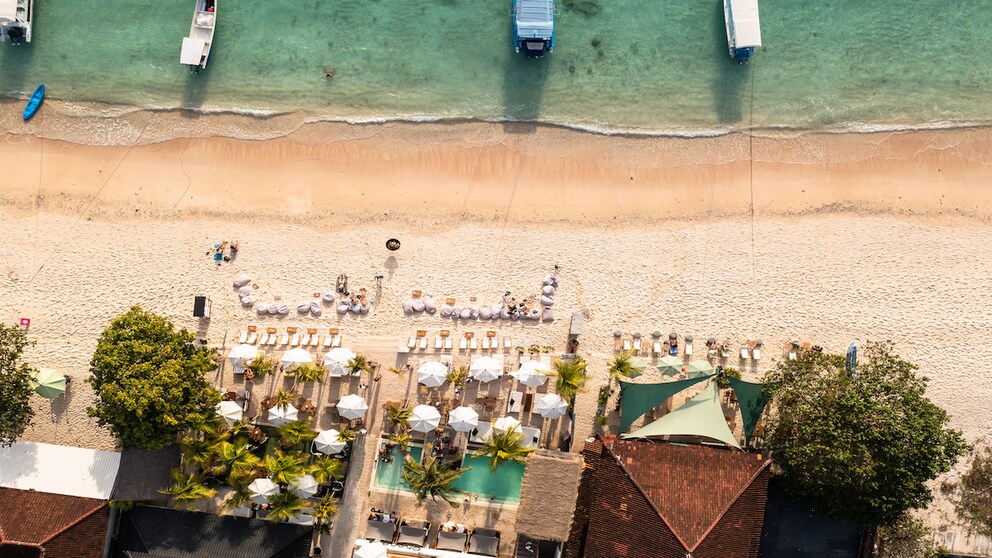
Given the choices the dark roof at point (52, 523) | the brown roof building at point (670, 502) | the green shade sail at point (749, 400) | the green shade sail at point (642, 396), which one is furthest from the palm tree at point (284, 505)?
the green shade sail at point (749, 400)

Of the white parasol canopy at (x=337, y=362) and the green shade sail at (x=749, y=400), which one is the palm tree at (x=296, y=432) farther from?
the green shade sail at (x=749, y=400)

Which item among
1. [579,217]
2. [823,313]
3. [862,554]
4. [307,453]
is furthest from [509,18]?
[862,554]

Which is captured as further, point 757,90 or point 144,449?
point 757,90

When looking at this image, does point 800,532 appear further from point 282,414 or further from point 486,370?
point 282,414

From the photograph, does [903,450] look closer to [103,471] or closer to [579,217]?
[579,217]

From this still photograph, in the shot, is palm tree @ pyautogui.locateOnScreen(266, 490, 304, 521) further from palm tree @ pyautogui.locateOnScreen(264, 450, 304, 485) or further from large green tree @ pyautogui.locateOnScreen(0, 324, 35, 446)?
large green tree @ pyautogui.locateOnScreen(0, 324, 35, 446)
